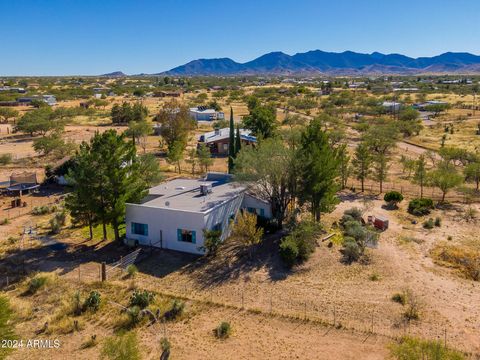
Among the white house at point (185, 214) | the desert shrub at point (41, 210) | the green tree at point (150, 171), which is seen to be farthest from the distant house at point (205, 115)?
the white house at point (185, 214)

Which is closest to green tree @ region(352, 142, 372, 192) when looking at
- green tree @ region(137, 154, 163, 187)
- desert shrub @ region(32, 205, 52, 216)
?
green tree @ region(137, 154, 163, 187)

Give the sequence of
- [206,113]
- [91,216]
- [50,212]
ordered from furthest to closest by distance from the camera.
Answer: [206,113] → [50,212] → [91,216]

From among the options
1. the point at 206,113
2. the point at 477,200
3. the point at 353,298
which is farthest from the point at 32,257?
the point at 206,113

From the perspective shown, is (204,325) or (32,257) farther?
(32,257)

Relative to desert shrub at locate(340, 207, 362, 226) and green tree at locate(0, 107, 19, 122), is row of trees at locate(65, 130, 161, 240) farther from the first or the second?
green tree at locate(0, 107, 19, 122)

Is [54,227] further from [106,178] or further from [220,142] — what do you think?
[220,142]

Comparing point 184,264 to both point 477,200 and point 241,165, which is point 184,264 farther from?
point 477,200

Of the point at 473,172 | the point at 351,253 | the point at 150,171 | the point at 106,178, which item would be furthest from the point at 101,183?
the point at 473,172
